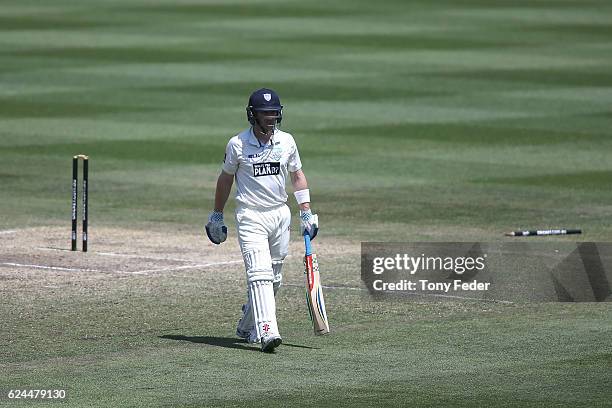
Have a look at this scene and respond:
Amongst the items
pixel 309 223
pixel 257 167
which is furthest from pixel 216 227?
pixel 309 223

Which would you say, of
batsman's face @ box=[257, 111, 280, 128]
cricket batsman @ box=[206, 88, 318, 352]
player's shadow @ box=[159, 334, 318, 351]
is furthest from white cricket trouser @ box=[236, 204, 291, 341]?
batsman's face @ box=[257, 111, 280, 128]

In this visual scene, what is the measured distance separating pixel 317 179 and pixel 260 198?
30.3ft

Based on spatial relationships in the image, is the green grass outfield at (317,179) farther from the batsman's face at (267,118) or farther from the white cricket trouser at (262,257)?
→ the batsman's face at (267,118)

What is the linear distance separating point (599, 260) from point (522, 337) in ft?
11.9

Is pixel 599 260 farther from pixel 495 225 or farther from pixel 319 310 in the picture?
pixel 319 310

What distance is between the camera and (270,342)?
1168 centimetres

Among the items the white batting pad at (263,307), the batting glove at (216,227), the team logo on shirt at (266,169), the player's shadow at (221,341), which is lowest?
the player's shadow at (221,341)

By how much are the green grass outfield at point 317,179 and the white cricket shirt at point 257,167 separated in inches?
46.0

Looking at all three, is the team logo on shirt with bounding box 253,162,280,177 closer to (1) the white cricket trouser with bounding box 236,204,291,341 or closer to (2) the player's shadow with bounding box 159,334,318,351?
(1) the white cricket trouser with bounding box 236,204,291,341

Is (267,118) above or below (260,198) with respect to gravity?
above

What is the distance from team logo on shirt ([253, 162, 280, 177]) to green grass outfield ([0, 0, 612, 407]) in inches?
53.1

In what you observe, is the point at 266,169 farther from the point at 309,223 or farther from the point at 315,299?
the point at 315,299

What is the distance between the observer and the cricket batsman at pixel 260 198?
12.0m

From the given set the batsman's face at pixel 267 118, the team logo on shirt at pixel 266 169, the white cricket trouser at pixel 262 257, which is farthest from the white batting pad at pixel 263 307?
the batsman's face at pixel 267 118
